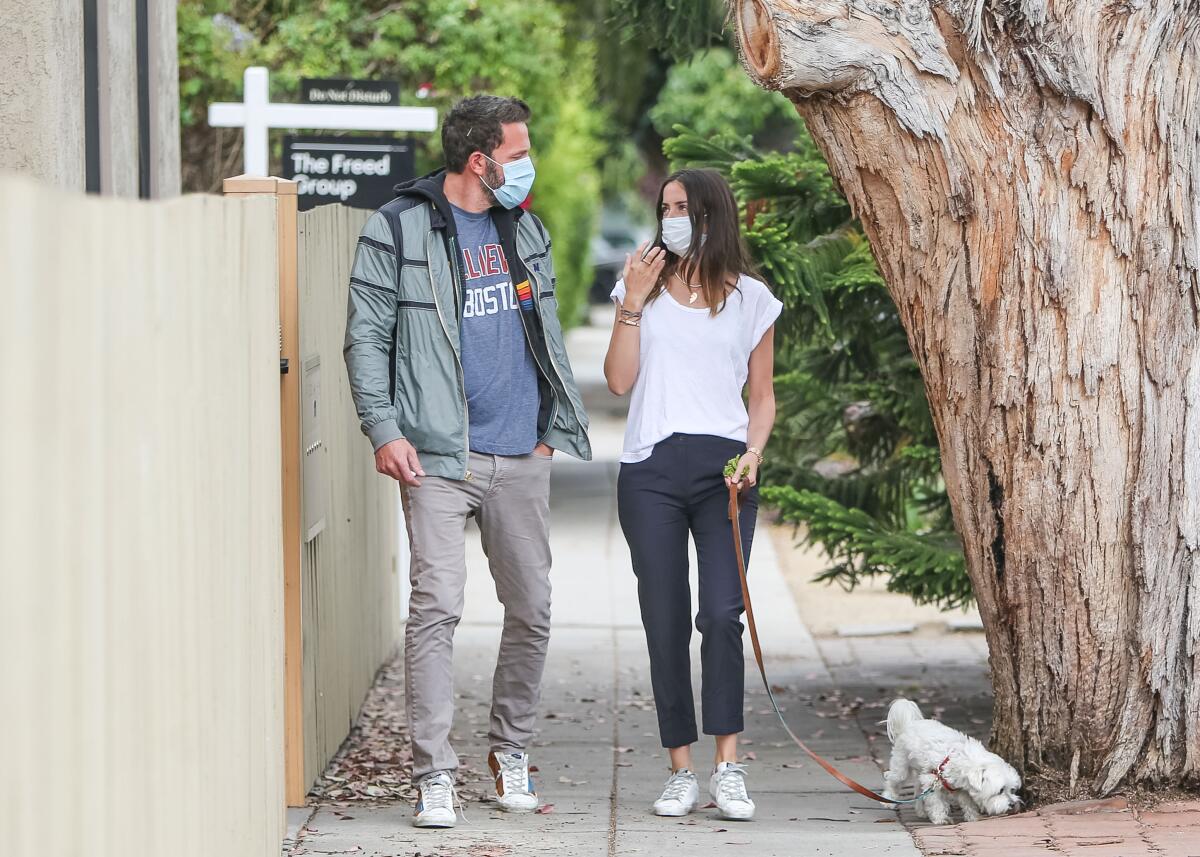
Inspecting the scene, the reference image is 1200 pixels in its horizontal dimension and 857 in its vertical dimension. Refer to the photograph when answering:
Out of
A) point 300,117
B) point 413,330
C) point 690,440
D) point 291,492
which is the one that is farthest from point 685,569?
point 300,117

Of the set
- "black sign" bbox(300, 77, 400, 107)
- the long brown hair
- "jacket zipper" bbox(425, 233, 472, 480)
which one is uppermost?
"black sign" bbox(300, 77, 400, 107)

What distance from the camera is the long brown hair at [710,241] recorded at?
511 cm

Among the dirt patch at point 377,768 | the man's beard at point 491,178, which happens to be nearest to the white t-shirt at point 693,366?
the man's beard at point 491,178

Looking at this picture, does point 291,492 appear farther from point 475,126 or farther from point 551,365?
point 475,126

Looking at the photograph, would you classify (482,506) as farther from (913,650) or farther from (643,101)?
(643,101)

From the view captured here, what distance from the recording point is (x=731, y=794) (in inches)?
197

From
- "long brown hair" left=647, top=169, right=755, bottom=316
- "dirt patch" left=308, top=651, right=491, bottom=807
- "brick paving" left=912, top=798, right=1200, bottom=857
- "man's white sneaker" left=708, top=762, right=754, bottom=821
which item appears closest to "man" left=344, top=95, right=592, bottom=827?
"dirt patch" left=308, top=651, right=491, bottom=807

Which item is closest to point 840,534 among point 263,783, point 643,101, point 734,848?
point 734,848

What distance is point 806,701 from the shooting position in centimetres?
725

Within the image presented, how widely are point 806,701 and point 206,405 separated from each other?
14.7 feet

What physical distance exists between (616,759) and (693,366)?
5.73 ft

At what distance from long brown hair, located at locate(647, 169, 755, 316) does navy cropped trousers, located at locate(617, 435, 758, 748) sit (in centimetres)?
48

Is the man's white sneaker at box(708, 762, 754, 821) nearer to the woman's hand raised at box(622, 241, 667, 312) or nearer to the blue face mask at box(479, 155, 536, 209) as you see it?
the woman's hand raised at box(622, 241, 667, 312)

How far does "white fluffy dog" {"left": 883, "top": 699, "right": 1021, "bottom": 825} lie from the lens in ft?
16.0
